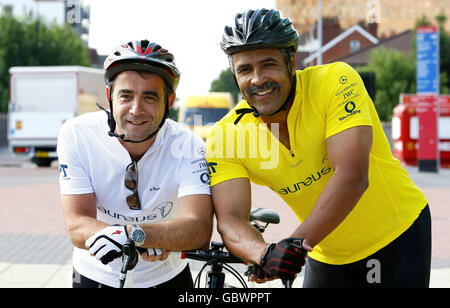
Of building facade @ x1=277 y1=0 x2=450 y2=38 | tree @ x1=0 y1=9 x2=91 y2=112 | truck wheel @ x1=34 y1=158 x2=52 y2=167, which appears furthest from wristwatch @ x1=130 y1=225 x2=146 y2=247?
building facade @ x1=277 y1=0 x2=450 y2=38

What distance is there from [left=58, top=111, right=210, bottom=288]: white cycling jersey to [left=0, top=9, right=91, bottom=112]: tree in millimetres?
38447

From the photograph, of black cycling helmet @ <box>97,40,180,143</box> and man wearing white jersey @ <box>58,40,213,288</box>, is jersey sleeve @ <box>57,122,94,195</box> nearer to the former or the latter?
man wearing white jersey @ <box>58,40,213,288</box>

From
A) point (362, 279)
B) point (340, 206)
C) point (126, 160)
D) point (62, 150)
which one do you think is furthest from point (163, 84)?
point (362, 279)

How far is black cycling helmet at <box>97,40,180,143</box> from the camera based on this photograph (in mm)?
2635

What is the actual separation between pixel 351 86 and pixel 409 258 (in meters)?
0.86

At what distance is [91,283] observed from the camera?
2.85m

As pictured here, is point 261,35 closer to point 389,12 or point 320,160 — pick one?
point 320,160

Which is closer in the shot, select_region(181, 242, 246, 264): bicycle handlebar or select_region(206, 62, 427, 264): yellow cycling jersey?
select_region(181, 242, 246, 264): bicycle handlebar

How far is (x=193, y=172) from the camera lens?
→ 2646mm

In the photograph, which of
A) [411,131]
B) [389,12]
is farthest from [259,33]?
[389,12]

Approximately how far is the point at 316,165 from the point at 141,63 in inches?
35.8

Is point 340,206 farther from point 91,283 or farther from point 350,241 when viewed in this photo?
point 91,283

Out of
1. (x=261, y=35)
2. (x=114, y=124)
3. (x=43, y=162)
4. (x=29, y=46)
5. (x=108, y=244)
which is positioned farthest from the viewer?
(x=29, y=46)

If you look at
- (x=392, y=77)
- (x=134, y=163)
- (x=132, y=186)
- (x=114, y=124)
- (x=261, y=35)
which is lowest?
(x=132, y=186)
